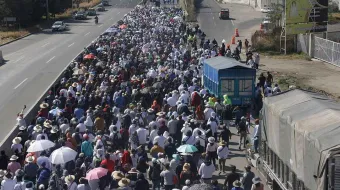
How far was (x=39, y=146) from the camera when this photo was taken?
1636 cm

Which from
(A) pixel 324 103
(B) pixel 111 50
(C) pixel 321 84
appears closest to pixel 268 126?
(A) pixel 324 103

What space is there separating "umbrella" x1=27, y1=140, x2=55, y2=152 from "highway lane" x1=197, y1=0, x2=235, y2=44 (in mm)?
37426

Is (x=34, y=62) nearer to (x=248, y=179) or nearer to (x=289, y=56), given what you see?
(x=289, y=56)

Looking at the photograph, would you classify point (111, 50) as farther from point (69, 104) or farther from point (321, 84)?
point (69, 104)

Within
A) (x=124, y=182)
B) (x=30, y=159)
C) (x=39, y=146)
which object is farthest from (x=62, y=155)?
(x=124, y=182)

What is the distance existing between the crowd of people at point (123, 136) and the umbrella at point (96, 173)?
0.02 m

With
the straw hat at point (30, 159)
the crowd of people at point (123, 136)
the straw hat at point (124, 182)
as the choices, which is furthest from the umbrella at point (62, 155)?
the straw hat at point (124, 182)

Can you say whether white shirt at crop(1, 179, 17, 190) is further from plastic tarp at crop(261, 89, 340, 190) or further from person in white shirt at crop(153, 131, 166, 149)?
plastic tarp at crop(261, 89, 340, 190)

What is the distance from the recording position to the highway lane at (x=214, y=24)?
57544 millimetres

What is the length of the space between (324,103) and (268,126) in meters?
2.14

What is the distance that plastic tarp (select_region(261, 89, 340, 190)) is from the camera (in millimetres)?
12164

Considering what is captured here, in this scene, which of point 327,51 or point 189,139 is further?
point 327,51

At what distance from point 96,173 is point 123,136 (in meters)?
4.02

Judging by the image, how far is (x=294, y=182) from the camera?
13953 millimetres
